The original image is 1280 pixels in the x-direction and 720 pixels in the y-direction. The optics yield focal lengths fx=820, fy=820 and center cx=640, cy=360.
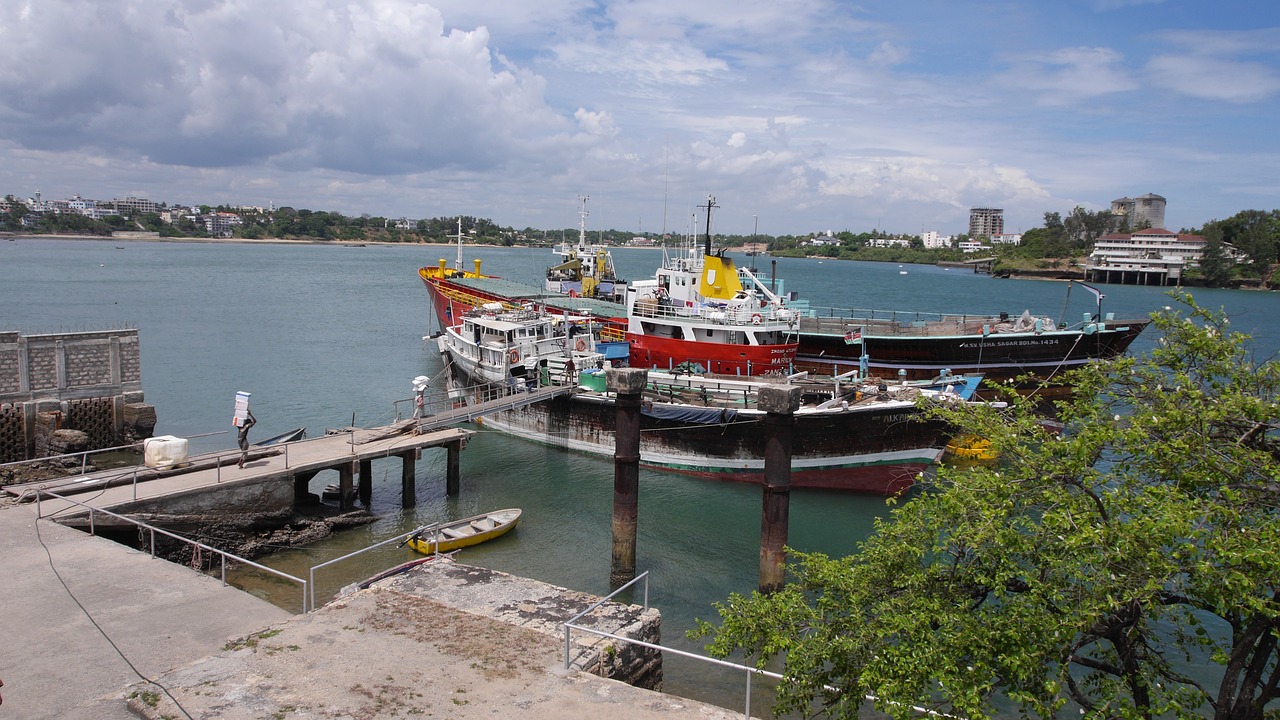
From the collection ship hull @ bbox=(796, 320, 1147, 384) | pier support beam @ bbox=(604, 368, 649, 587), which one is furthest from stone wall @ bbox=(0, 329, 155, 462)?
ship hull @ bbox=(796, 320, 1147, 384)

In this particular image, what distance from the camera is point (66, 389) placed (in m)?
29.6

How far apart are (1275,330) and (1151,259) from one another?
3131 inches

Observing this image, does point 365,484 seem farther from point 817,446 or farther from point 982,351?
point 982,351

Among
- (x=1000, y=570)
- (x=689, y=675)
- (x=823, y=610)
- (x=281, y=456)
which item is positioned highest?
(x=1000, y=570)

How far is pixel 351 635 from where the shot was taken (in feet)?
40.0

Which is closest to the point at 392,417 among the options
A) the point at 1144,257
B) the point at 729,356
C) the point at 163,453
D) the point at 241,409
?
the point at 729,356

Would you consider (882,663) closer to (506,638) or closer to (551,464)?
(506,638)

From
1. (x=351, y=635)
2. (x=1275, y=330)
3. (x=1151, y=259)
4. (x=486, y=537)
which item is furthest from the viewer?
(x=1151, y=259)

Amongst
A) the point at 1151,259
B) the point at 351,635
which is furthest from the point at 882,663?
the point at 1151,259

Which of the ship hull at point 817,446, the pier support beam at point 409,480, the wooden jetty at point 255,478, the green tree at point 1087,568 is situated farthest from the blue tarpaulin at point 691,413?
the green tree at point 1087,568

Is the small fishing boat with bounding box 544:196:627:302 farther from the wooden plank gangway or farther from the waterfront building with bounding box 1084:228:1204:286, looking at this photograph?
the waterfront building with bounding box 1084:228:1204:286

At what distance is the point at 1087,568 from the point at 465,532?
1784cm

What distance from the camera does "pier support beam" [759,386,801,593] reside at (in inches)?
768

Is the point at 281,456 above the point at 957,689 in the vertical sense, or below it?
below
